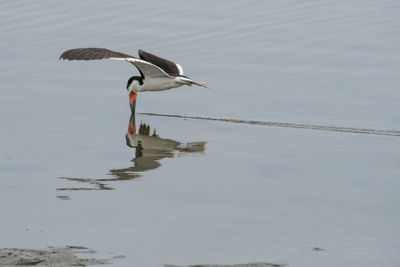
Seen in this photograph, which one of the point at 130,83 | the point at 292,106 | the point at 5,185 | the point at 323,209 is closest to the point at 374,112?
the point at 292,106

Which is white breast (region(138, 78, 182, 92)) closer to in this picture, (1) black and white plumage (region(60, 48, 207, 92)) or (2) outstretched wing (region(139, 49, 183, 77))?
(1) black and white plumage (region(60, 48, 207, 92))

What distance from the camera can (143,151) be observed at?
1127 centimetres

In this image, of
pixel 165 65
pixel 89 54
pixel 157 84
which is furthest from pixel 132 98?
pixel 89 54

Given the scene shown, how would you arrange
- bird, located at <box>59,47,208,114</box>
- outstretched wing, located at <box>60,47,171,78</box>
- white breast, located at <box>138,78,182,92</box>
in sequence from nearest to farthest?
outstretched wing, located at <box>60,47,171,78</box> < bird, located at <box>59,47,208,114</box> < white breast, located at <box>138,78,182,92</box>

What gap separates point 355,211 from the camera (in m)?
8.38

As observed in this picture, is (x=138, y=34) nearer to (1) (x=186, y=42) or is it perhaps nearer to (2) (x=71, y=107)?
(1) (x=186, y=42)

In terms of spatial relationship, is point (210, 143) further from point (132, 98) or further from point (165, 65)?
point (165, 65)

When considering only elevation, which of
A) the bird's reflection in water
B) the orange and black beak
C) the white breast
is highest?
the white breast

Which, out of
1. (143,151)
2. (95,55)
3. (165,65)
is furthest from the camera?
(165,65)

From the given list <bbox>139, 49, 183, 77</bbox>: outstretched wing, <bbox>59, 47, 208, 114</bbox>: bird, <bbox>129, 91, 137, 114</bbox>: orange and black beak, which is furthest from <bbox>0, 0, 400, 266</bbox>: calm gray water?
<bbox>139, 49, 183, 77</bbox>: outstretched wing

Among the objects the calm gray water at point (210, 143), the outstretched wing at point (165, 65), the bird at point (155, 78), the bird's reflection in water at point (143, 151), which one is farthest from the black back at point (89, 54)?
the outstretched wing at point (165, 65)

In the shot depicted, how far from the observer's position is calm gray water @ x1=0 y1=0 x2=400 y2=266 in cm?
769

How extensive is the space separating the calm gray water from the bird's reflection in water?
3 centimetres

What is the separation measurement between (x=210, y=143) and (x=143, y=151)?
30.6 inches
